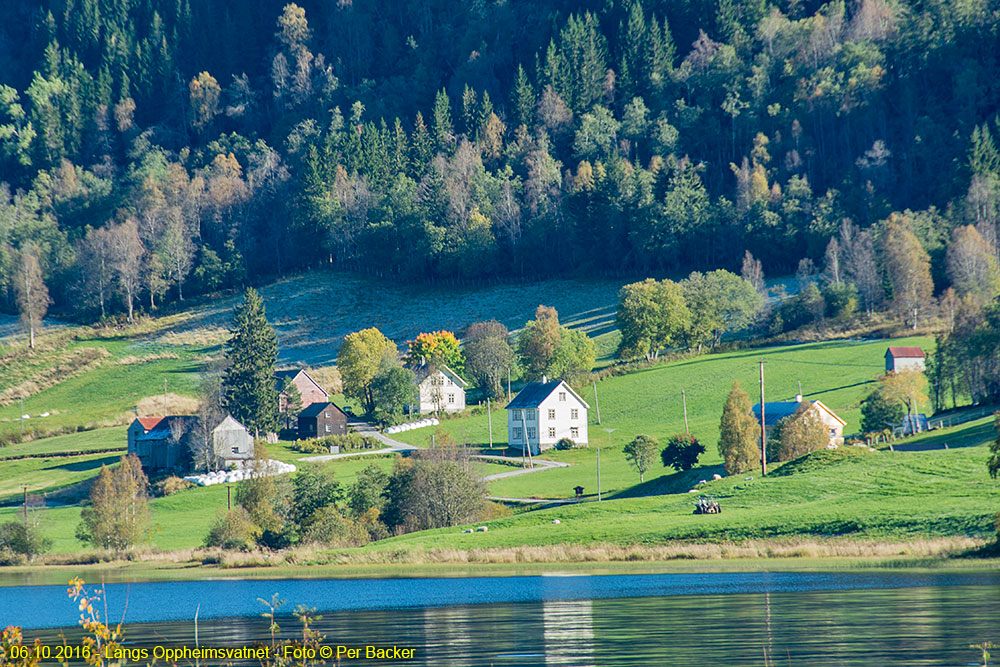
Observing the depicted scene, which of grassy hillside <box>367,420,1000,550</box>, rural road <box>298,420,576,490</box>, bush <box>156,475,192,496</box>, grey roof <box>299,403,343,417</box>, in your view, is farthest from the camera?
grey roof <box>299,403,343,417</box>

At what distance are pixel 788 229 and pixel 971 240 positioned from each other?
30.8 m

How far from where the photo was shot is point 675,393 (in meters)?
108

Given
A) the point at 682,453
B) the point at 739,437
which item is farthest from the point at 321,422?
the point at 739,437

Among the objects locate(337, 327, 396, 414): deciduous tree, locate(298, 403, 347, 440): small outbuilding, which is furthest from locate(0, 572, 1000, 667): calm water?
locate(337, 327, 396, 414): deciduous tree

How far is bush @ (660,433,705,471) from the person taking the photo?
8050 centimetres

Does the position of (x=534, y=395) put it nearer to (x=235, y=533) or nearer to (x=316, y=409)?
(x=316, y=409)

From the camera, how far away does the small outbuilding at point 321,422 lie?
113562 mm

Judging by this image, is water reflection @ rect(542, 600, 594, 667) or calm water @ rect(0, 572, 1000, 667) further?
water reflection @ rect(542, 600, 594, 667)

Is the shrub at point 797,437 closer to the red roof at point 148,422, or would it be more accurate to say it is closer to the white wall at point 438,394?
the white wall at point 438,394

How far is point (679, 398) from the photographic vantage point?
107 m

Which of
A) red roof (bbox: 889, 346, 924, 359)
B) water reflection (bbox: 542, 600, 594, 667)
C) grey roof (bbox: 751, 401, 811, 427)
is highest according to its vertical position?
red roof (bbox: 889, 346, 924, 359)

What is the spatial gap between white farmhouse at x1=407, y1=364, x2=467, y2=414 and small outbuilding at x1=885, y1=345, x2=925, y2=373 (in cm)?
4317

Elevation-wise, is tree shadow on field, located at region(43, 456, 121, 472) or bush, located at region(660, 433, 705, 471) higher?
tree shadow on field, located at region(43, 456, 121, 472)

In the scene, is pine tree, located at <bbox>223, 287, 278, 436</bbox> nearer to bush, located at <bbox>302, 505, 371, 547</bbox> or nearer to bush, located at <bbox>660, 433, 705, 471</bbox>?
bush, located at <bbox>302, 505, 371, 547</bbox>
